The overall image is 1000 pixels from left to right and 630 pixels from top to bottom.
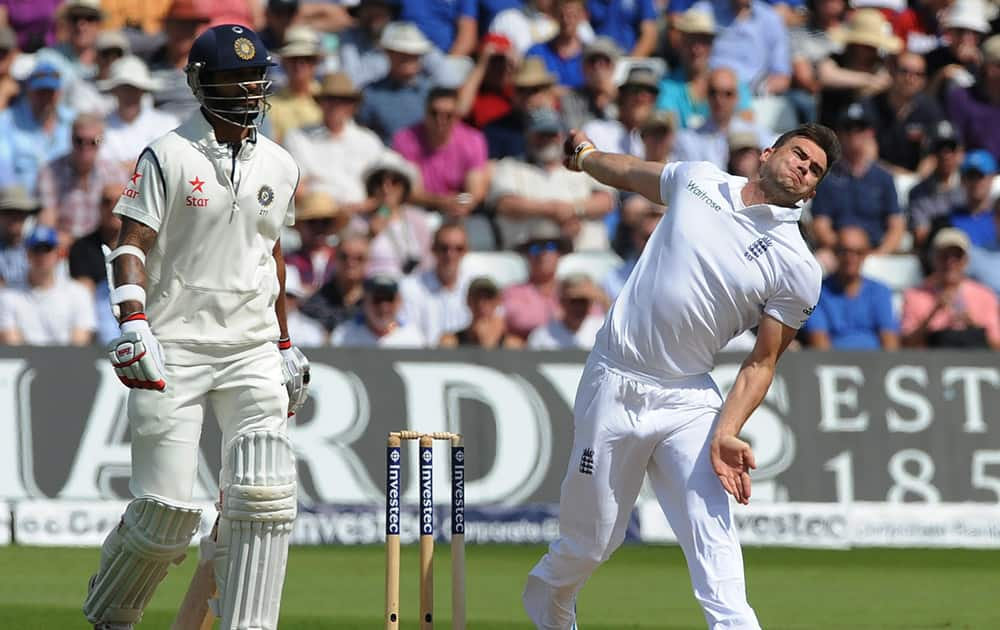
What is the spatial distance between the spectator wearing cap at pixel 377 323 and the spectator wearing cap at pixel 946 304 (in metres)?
3.40

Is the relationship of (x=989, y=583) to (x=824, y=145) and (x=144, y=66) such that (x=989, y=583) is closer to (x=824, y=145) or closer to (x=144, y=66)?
(x=824, y=145)

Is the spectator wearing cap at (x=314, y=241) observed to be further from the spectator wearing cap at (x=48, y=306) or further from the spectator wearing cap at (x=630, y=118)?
the spectator wearing cap at (x=630, y=118)

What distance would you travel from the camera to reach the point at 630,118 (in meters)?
13.1

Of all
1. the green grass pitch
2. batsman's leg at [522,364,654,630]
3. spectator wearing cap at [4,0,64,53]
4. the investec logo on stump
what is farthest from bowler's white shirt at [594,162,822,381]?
spectator wearing cap at [4,0,64,53]

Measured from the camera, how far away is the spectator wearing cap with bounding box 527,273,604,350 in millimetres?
11500

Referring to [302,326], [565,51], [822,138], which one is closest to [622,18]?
[565,51]

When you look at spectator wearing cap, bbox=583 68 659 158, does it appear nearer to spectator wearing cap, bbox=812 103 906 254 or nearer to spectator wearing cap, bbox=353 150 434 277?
spectator wearing cap, bbox=812 103 906 254

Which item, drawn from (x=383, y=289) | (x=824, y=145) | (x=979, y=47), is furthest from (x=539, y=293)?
(x=824, y=145)

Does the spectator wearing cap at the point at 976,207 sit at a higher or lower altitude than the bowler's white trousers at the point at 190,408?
higher

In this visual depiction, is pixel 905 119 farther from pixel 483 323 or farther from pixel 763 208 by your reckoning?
pixel 763 208

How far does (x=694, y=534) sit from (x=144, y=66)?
7633mm

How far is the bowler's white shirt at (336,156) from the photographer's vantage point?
12203 millimetres

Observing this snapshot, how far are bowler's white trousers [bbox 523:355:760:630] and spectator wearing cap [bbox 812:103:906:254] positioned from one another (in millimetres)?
7280

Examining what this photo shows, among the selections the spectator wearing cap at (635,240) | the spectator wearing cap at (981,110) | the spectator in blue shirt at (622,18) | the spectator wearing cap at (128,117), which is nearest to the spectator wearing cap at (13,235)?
the spectator wearing cap at (128,117)
